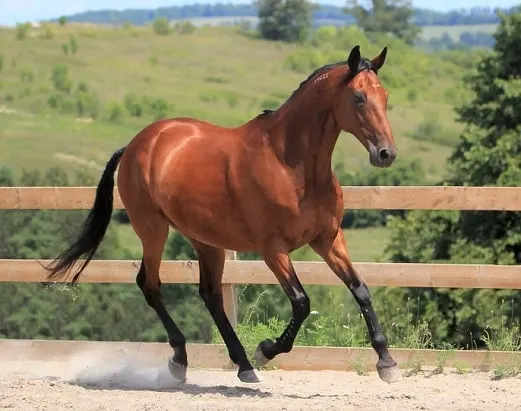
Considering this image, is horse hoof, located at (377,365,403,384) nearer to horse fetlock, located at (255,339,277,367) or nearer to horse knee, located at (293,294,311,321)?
horse knee, located at (293,294,311,321)

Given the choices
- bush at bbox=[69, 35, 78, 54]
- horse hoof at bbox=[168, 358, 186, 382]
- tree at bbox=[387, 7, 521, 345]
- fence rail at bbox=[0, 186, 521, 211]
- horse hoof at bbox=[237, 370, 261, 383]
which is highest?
fence rail at bbox=[0, 186, 521, 211]

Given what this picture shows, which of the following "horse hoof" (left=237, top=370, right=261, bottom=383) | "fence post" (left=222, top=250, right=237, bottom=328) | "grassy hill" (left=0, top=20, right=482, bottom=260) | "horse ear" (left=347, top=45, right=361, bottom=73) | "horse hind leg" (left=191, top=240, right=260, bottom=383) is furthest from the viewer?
"grassy hill" (left=0, top=20, right=482, bottom=260)

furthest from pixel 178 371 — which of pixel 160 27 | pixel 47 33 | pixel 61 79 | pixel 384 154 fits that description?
pixel 160 27

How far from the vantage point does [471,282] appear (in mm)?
7453

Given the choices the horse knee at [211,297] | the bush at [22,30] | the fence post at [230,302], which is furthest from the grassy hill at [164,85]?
the horse knee at [211,297]

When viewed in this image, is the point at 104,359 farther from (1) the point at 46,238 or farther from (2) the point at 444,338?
(2) the point at 444,338

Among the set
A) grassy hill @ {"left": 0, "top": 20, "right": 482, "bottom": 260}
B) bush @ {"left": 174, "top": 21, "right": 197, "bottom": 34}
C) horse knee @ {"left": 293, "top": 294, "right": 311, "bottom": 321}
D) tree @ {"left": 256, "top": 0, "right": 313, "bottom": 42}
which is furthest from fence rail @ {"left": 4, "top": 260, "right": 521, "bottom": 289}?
tree @ {"left": 256, "top": 0, "right": 313, "bottom": 42}

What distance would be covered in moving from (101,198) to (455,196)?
235cm

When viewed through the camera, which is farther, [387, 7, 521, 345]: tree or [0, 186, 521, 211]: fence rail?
[387, 7, 521, 345]: tree

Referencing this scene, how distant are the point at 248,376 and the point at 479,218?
11.6m

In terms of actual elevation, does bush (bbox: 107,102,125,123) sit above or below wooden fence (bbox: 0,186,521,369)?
below

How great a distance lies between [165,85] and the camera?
113 m

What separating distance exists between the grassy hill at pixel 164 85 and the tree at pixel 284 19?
3.83 m

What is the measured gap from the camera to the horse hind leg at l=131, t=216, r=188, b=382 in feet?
23.6
